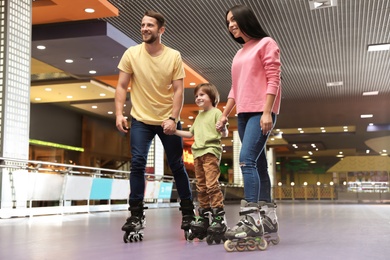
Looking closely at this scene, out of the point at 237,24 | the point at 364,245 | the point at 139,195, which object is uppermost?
the point at 237,24

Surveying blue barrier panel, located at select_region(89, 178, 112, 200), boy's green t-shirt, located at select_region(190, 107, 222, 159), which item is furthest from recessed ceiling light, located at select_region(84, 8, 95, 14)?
boy's green t-shirt, located at select_region(190, 107, 222, 159)

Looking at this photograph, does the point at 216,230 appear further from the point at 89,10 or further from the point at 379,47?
the point at 379,47

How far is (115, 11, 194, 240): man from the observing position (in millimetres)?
3129

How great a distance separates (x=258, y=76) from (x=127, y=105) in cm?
1341

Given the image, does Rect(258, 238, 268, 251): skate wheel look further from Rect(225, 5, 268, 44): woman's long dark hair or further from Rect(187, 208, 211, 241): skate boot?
Rect(225, 5, 268, 44): woman's long dark hair

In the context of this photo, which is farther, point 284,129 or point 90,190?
point 284,129

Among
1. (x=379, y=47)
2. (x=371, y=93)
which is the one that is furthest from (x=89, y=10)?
(x=371, y=93)

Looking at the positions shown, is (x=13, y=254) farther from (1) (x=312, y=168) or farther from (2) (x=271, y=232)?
(1) (x=312, y=168)

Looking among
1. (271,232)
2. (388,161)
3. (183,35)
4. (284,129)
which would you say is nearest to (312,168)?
(388,161)

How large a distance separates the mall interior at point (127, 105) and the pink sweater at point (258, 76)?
2.66ft

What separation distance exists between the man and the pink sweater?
468 mm

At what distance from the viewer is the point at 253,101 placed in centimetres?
284

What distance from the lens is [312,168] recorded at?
39.6 metres

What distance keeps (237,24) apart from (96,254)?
59.0 inches
